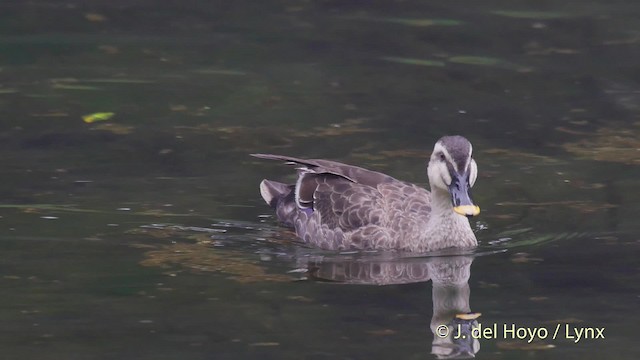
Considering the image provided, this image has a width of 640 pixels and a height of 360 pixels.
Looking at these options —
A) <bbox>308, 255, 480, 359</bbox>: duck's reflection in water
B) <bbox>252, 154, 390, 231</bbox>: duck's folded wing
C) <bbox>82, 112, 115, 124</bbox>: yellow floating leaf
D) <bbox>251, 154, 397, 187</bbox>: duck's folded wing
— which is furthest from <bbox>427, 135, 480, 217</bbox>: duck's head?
<bbox>82, 112, 115, 124</bbox>: yellow floating leaf

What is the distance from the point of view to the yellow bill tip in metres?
12.6

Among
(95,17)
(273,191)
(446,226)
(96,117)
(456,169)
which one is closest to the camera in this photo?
(456,169)

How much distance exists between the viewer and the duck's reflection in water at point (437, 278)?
447 inches

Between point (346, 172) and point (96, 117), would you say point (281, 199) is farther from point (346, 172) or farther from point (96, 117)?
point (96, 117)

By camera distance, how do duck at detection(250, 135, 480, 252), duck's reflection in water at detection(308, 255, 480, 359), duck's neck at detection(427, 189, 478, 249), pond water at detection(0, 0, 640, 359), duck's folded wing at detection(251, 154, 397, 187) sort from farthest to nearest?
duck's folded wing at detection(251, 154, 397, 187)
duck's neck at detection(427, 189, 478, 249)
duck at detection(250, 135, 480, 252)
pond water at detection(0, 0, 640, 359)
duck's reflection in water at detection(308, 255, 480, 359)

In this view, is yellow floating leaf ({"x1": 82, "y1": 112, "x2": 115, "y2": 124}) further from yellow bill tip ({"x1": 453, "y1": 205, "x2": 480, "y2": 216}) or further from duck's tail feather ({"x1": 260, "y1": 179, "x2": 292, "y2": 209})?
yellow bill tip ({"x1": 453, "y1": 205, "x2": 480, "y2": 216})

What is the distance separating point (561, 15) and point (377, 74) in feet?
13.1

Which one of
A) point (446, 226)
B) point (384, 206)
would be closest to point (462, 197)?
point (446, 226)

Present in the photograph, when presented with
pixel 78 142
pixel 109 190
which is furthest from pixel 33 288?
pixel 78 142

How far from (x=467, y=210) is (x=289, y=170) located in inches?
147

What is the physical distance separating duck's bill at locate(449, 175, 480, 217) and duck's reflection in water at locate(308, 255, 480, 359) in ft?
1.83

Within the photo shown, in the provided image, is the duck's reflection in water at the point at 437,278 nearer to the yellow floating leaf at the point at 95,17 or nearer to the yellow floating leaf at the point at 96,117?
the yellow floating leaf at the point at 96,117

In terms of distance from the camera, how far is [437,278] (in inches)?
505

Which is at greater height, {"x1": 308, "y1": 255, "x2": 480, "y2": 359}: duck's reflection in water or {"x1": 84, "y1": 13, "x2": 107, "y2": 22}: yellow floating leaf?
{"x1": 84, "y1": 13, "x2": 107, "y2": 22}: yellow floating leaf
